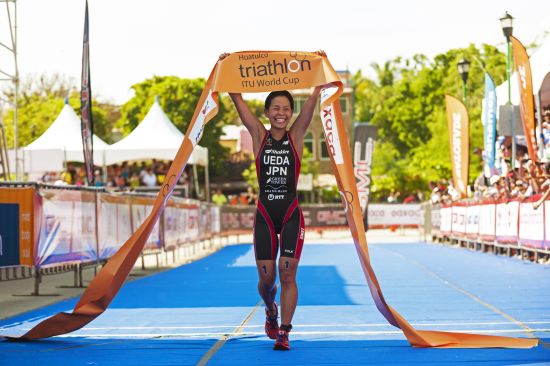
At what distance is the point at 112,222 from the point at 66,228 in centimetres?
A: 342

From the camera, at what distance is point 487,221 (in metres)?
28.9

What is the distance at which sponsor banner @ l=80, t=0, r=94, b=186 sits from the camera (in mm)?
22781

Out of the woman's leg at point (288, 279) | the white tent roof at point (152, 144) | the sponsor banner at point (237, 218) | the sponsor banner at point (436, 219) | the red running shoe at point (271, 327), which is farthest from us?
the sponsor banner at point (237, 218)

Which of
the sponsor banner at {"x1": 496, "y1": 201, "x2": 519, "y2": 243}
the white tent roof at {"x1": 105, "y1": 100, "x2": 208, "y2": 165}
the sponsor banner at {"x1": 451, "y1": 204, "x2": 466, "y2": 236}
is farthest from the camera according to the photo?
the white tent roof at {"x1": 105, "y1": 100, "x2": 208, "y2": 165}

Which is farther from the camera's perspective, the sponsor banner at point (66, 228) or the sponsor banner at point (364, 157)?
the sponsor banner at point (364, 157)

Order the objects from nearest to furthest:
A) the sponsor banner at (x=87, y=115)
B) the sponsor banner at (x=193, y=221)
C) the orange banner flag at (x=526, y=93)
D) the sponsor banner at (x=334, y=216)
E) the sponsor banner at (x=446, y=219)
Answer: the sponsor banner at (x=87, y=115)
the orange banner flag at (x=526, y=93)
the sponsor banner at (x=193, y=221)
the sponsor banner at (x=446, y=219)
the sponsor banner at (x=334, y=216)

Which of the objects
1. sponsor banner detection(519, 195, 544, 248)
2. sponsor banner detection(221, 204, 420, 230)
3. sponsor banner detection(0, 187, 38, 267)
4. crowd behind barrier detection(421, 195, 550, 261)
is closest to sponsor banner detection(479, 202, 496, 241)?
crowd behind barrier detection(421, 195, 550, 261)

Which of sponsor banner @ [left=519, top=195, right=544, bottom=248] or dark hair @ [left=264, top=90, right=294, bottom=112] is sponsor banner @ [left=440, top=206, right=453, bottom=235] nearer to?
sponsor banner @ [left=519, top=195, right=544, bottom=248]

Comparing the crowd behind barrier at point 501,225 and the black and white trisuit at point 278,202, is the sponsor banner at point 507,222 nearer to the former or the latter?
the crowd behind barrier at point 501,225

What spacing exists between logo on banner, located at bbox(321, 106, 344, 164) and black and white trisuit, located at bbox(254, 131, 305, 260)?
431 mm

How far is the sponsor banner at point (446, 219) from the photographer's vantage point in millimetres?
37125

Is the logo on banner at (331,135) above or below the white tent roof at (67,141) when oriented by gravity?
below

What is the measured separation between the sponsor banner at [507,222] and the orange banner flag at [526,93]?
1.44m

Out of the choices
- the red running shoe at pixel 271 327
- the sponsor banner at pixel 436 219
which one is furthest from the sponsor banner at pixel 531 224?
the sponsor banner at pixel 436 219
